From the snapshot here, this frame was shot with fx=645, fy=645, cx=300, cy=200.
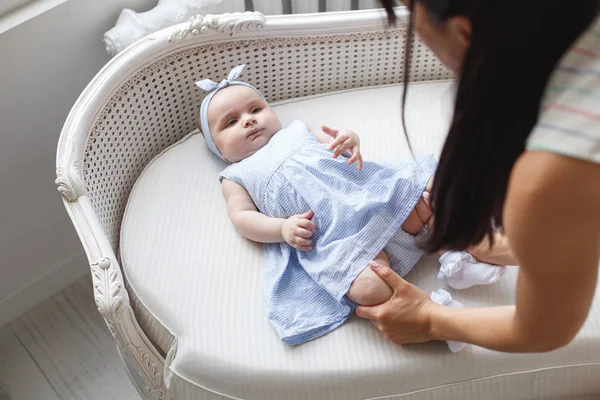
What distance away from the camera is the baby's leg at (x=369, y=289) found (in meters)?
1.02

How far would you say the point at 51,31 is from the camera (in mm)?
1292

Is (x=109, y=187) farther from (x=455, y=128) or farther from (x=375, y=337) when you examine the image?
(x=455, y=128)

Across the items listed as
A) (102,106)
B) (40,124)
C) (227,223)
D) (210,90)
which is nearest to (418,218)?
(227,223)

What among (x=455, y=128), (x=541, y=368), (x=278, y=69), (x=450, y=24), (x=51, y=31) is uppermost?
(x=450, y=24)

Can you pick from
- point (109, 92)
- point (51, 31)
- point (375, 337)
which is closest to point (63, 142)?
point (109, 92)

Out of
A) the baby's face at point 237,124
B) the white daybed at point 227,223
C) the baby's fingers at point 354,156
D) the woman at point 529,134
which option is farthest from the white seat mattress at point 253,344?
the woman at point 529,134

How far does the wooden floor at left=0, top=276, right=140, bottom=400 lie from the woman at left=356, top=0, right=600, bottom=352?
1074mm

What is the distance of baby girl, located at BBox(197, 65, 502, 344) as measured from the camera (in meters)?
1.06

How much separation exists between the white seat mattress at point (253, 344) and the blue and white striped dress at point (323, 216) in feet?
0.11

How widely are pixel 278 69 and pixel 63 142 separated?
1.63ft

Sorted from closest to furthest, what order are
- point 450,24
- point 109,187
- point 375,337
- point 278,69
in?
point 450,24, point 375,337, point 109,187, point 278,69

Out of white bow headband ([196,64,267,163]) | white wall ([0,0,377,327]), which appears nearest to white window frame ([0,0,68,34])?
white wall ([0,0,377,327])

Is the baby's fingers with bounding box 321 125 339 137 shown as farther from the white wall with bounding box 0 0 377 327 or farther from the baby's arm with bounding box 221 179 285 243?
the white wall with bounding box 0 0 377 327

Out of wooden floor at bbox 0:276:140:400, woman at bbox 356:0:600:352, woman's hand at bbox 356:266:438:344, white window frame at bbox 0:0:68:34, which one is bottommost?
wooden floor at bbox 0:276:140:400
